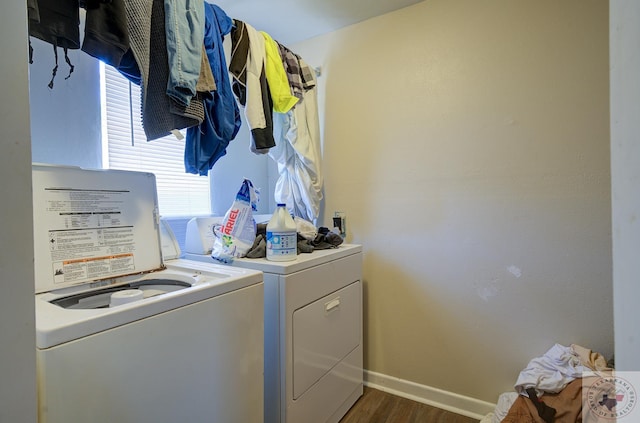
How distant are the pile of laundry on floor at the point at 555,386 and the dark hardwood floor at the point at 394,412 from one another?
336 millimetres

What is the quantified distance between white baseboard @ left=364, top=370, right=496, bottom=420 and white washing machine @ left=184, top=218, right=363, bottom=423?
185 millimetres

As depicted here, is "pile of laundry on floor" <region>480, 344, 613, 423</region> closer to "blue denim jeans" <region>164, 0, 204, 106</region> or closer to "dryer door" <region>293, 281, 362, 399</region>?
"dryer door" <region>293, 281, 362, 399</region>

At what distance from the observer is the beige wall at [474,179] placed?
1.52 m

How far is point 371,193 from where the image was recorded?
2.09 metres

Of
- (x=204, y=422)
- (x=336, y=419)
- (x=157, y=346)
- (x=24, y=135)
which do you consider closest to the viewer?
(x=24, y=135)

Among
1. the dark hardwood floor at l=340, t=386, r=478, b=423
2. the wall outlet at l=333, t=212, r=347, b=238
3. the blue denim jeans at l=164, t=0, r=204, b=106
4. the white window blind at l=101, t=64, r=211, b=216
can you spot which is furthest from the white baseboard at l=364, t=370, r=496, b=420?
the blue denim jeans at l=164, t=0, r=204, b=106

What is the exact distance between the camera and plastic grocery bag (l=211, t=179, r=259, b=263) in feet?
4.81

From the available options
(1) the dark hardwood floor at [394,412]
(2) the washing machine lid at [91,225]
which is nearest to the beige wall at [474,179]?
(1) the dark hardwood floor at [394,412]

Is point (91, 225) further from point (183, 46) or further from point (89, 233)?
point (183, 46)

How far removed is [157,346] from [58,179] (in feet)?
2.27

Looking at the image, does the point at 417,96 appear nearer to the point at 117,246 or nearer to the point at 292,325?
the point at 292,325

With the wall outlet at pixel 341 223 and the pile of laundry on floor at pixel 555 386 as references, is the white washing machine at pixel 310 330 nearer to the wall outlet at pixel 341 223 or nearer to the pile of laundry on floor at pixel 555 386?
the wall outlet at pixel 341 223

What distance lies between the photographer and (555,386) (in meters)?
1.39

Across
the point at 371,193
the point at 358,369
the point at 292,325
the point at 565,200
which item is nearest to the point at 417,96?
the point at 371,193
